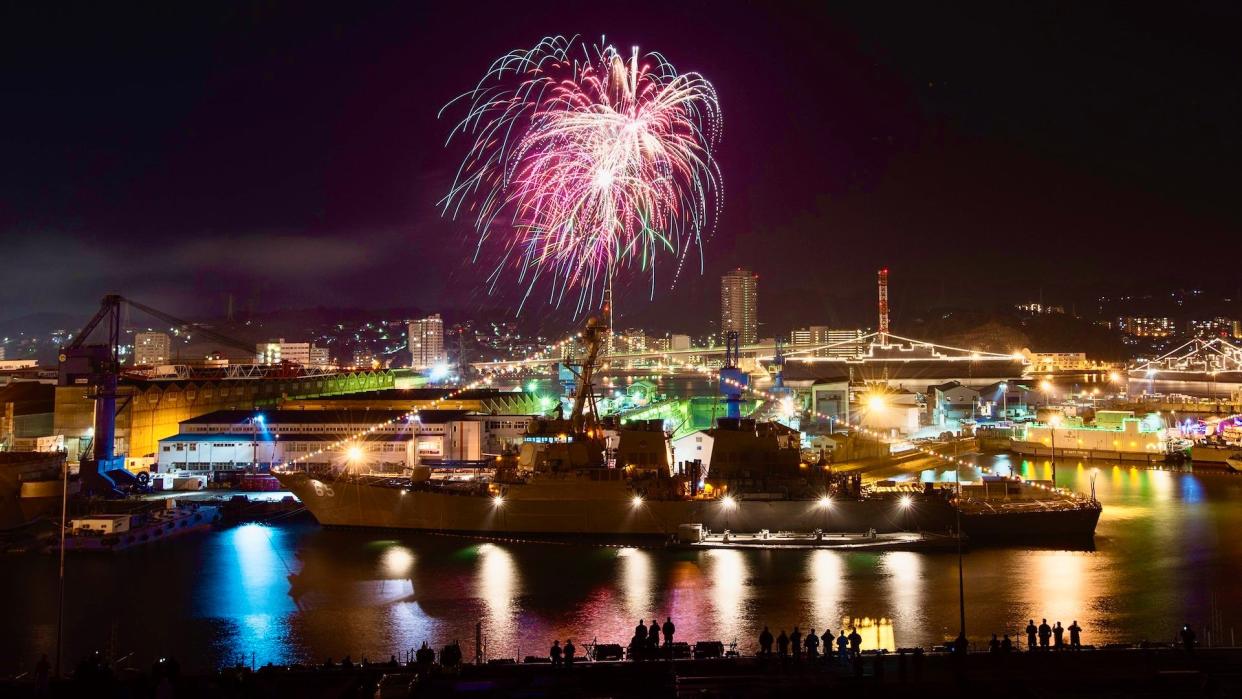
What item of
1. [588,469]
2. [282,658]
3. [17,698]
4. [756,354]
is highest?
[756,354]

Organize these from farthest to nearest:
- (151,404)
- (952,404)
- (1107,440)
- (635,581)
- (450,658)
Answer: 1. (952,404)
2. (1107,440)
3. (151,404)
4. (635,581)
5. (450,658)

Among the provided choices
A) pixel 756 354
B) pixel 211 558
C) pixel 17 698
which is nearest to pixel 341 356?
pixel 756 354

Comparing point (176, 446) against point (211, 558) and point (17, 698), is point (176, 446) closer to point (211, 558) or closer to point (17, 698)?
point (211, 558)

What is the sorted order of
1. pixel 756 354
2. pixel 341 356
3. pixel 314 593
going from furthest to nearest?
1. pixel 341 356
2. pixel 756 354
3. pixel 314 593

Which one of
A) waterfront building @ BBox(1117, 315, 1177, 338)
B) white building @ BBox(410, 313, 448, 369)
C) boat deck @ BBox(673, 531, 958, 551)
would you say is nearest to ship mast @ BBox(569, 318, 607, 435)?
boat deck @ BBox(673, 531, 958, 551)

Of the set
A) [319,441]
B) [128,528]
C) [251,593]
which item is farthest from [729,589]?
[319,441]

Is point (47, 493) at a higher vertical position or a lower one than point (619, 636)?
higher

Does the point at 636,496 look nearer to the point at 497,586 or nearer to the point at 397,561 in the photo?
the point at 497,586
